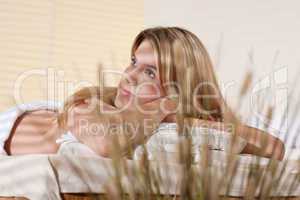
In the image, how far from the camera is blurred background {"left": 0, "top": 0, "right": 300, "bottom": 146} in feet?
10.3

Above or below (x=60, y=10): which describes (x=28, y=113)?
below

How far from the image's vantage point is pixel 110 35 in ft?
11.6

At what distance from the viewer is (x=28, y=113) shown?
1.94 metres

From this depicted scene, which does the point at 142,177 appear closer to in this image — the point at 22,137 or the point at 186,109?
the point at 186,109

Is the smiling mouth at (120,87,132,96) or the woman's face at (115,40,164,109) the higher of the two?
the woman's face at (115,40,164,109)

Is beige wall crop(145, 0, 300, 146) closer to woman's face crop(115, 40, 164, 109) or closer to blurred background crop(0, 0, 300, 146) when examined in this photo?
blurred background crop(0, 0, 300, 146)

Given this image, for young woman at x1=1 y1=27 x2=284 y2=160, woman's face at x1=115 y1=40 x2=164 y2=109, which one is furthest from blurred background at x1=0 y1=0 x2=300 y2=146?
young woman at x1=1 y1=27 x2=284 y2=160

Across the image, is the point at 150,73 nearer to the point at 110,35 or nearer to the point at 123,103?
the point at 123,103

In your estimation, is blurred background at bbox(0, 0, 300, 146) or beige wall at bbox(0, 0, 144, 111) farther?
beige wall at bbox(0, 0, 144, 111)

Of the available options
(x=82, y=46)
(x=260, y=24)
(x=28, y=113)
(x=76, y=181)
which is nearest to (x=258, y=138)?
(x=76, y=181)

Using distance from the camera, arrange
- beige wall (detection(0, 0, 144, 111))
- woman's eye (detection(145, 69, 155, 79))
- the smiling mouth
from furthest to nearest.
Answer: beige wall (detection(0, 0, 144, 111)) → woman's eye (detection(145, 69, 155, 79)) → the smiling mouth

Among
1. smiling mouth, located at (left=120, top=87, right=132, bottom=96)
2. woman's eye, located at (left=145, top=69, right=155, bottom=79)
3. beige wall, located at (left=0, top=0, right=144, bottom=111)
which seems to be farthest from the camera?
beige wall, located at (left=0, top=0, right=144, bottom=111)

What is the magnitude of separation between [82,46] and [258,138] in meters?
3.15

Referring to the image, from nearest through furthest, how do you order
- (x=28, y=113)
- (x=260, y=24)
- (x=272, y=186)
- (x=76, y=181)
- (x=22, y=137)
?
(x=272, y=186) < (x=76, y=181) < (x=22, y=137) < (x=28, y=113) < (x=260, y=24)
